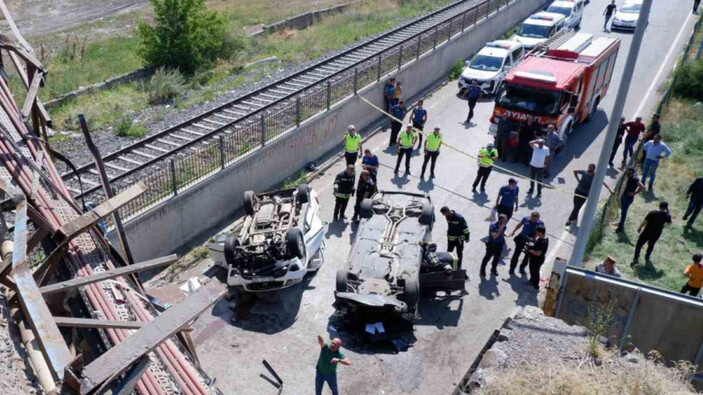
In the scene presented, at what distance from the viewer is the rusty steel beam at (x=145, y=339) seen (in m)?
4.25

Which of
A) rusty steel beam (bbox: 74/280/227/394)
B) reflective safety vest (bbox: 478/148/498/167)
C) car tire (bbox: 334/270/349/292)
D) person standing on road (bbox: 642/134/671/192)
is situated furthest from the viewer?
person standing on road (bbox: 642/134/671/192)

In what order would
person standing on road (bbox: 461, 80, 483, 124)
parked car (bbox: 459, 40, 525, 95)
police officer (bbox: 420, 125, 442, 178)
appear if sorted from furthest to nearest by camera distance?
1. parked car (bbox: 459, 40, 525, 95)
2. person standing on road (bbox: 461, 80, 483, 124)
3. police officer (bbox: 420, 125, 442, 178)

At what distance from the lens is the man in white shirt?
A: 15.4 m

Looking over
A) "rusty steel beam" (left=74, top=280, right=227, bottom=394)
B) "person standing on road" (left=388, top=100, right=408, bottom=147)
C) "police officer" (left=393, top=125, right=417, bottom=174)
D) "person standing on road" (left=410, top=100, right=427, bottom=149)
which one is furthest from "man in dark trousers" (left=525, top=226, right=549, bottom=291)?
"rusty steel beam" (left=74, top=280, right=227, bottom=394)

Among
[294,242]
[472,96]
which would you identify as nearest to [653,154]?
[472,96]

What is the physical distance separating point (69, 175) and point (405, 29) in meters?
18.0

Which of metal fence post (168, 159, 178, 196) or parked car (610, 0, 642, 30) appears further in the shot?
parked car (610, 0, 642, 30)

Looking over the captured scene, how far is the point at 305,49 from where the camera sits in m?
25.9

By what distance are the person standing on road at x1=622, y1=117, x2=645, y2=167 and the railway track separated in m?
7.80

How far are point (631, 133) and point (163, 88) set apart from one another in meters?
14.5

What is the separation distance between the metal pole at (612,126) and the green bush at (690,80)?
14.5m

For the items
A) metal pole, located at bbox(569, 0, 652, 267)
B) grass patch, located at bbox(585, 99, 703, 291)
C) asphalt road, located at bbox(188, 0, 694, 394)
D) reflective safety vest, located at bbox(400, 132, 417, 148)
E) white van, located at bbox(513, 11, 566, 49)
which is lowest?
asphalt road, located at bbox(188, 0, 694, 394)

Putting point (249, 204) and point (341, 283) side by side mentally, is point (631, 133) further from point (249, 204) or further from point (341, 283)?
point (249, 204)

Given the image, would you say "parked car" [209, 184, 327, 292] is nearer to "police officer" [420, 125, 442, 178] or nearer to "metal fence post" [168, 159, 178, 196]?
"metal fence post" [168, 159, 178, 196]
